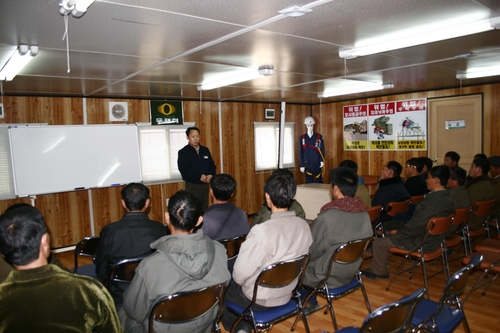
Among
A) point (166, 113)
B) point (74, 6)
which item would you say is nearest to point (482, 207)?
point (74, 6)

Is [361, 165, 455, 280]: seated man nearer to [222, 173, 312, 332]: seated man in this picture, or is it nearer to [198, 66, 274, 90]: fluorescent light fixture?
[222, 173, 312, 332]: seated man

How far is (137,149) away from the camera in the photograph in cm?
601

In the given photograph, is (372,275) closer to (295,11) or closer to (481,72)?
→ (295,11)

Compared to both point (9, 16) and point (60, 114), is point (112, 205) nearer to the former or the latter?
point (60, 114)

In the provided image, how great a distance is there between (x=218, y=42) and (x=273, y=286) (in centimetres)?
196

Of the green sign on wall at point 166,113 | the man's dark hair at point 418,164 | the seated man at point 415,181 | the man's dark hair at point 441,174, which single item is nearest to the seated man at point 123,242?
the man's dark hair at point 441,174

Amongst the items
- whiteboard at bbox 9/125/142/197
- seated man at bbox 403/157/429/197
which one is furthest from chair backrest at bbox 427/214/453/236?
whiteboard at bbox 9/125/142/197

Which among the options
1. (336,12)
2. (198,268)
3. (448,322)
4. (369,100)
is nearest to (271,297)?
(198,268)

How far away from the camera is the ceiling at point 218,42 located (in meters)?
2.27

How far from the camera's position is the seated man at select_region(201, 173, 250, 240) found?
8.74 ft

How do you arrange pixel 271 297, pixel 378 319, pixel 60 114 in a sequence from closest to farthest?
pixel 378 319, pixel 271 297, pixel 60 114

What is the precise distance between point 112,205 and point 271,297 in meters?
4.39

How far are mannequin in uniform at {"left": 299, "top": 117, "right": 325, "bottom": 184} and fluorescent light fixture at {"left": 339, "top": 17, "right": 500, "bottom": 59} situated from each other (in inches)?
167

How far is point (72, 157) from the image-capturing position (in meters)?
5.39
